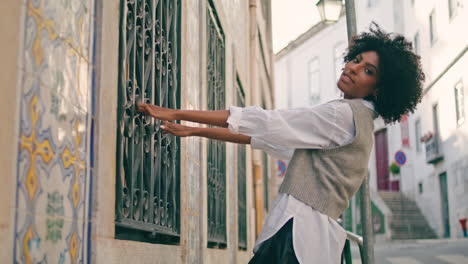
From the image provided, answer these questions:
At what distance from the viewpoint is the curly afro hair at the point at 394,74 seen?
3225mm

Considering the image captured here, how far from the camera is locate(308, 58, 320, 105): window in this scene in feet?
129

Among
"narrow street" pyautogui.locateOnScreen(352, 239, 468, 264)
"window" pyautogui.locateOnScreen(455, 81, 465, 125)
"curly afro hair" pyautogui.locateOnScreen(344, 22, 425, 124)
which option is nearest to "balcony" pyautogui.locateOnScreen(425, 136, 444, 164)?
"window" pyautogui.locateOnScreen(455, 81, 465, 125)

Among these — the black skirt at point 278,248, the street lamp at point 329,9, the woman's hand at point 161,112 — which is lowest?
the black skirt at point 278,248

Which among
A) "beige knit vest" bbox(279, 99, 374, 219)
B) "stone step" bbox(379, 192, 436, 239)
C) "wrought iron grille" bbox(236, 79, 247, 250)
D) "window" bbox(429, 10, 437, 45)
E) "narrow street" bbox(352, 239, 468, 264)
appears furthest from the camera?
"stone step" bbox(379, 192, 436, 239)

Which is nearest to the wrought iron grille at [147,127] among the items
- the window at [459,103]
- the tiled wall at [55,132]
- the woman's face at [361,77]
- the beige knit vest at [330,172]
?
the tiled wall at [55,132]

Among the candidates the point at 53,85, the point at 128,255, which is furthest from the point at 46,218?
the point at 128,255

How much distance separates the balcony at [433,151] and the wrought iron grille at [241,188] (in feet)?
52.3

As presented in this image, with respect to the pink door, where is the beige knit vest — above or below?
below

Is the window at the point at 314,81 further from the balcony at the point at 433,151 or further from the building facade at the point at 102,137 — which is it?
the building facade at the point at 102,137

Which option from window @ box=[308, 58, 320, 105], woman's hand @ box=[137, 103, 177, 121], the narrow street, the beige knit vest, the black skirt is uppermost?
window @ box=[308, 58, 320, 105]

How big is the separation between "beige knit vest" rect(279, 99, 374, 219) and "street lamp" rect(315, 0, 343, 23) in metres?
5.86

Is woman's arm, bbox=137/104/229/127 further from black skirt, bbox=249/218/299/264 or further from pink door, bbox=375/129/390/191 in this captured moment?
pink door, bbox=375/129/390/191

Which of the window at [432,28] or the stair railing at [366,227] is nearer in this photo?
the stair railing at [366,227]

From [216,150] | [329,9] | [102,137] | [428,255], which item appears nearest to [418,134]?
[428,255]
